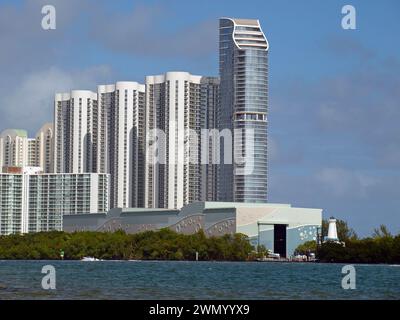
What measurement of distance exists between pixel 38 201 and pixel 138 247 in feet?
63.1

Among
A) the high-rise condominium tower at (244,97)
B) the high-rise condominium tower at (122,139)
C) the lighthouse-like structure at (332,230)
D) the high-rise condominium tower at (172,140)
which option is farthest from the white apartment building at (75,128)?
the lighthouse-like structure at (332,230)

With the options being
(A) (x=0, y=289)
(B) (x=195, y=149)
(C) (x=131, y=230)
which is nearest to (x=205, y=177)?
(B) (x=195, y=149)

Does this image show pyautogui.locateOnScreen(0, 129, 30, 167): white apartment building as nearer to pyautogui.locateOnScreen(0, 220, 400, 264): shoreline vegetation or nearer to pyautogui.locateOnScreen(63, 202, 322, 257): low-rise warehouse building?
pyautogui.locateOnScreen(63, 202, 322, 257): low-rise warehouse building

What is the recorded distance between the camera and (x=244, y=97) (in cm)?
8881

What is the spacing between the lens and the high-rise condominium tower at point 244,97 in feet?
283

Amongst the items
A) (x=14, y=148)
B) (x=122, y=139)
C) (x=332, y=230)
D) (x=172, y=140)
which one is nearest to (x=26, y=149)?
(x=14, y=148)

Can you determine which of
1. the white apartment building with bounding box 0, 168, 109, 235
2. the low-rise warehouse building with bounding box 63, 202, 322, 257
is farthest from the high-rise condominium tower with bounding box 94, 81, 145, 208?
the low-rise warehouse building with bounding box 63, 202, 322, 257

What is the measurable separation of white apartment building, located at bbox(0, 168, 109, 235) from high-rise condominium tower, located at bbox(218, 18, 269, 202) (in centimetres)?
1146

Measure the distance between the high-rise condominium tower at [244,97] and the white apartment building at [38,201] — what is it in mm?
11462

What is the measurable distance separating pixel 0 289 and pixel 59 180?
63.1m

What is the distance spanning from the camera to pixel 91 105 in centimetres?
8262

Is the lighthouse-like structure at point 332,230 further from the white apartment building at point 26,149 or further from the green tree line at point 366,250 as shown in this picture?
the white apartment building at point 26,149

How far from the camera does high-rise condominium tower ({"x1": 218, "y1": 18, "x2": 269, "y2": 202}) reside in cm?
8638
